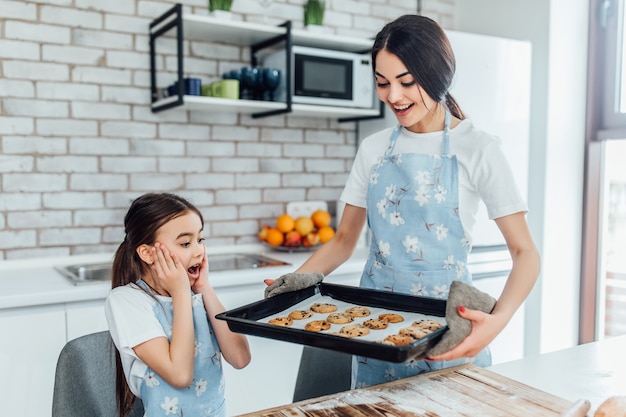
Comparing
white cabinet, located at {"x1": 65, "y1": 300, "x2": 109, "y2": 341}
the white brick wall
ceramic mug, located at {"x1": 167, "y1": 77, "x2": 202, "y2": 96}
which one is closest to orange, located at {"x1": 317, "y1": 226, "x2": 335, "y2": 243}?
the white brick wall

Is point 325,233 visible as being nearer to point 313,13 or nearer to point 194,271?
point 313,13

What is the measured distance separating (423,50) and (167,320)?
32.1 inches

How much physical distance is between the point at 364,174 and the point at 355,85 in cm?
127

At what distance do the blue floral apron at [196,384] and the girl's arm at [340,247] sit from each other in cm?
34

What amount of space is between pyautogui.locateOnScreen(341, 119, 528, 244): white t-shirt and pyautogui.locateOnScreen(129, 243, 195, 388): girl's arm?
0.57 metres

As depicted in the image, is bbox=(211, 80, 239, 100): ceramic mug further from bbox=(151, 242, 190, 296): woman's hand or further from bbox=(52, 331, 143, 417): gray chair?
bbox=(52, 331, 143, 417): gray chair

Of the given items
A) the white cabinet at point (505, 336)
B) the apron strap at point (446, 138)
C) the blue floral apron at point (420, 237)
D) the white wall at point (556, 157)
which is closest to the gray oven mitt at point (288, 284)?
the blue floral apron at point (420, 237)

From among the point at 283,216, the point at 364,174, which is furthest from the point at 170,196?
the point at 283,216

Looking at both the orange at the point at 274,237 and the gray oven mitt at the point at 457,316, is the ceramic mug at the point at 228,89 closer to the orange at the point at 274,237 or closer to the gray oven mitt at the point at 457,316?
the orange at the point at 274,237

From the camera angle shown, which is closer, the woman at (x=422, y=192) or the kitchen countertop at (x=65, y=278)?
the woman at (x=422, y=192)

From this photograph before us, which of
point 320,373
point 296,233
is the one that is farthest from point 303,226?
point 320,373

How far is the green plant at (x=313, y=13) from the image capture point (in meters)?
2.85

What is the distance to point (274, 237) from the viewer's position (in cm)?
284

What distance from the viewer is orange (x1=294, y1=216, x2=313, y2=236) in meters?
2.89
